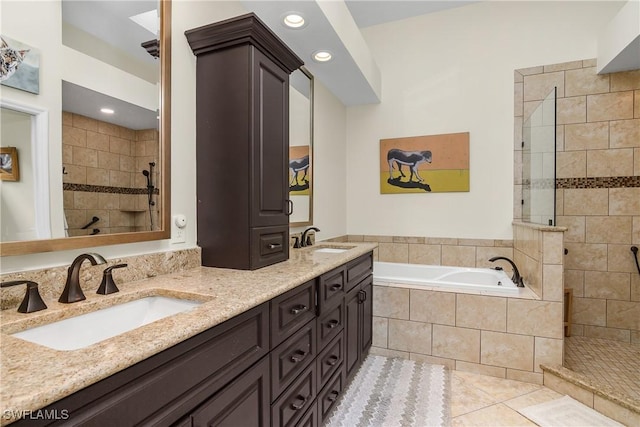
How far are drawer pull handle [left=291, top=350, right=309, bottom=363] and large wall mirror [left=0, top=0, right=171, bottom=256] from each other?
2.45 feet

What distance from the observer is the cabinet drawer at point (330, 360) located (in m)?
1.59

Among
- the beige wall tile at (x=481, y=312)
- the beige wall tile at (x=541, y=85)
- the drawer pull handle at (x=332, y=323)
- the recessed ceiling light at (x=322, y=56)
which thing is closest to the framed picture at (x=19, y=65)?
the drawer pull handle at (x=332, y=323)

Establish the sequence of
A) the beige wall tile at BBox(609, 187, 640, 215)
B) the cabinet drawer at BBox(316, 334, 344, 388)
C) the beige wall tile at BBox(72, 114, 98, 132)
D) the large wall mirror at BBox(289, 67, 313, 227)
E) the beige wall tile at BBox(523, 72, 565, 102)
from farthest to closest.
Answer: the beige wall tile at BBox(523, 72, 565, 102)
the beige wall tile at BBox(609, 187, 640, 215)
the large wall mirror at BBox(289, 67, 313, 227)
the cabinet drawer at BBox(316, 334, 344, 388)
the beige wall tile at BBox(72, 114, 98, 132)

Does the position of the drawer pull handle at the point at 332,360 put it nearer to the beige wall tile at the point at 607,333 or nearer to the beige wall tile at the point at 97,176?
the beige wall tile at the point at 97,176

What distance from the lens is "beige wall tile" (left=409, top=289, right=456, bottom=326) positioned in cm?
251

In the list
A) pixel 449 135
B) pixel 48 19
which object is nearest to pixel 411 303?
A: pixel 449 135

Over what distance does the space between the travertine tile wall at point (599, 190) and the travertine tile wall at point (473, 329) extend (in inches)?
26.0

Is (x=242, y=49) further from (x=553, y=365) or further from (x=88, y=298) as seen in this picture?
(x=553, y=365)

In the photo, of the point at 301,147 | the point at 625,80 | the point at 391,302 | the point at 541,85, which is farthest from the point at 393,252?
the point at 625,80

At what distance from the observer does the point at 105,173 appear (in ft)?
3.85

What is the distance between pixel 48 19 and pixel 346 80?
7.51ft

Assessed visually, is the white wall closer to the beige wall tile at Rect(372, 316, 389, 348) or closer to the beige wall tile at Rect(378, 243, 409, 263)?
the beige wall tile at Rect(378, 243, 409, 263)

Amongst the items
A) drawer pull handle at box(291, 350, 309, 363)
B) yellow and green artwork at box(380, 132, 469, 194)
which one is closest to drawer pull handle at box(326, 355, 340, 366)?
drawer pull handle at box(291, 350, 309, 363)

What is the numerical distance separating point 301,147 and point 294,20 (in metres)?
0.92
